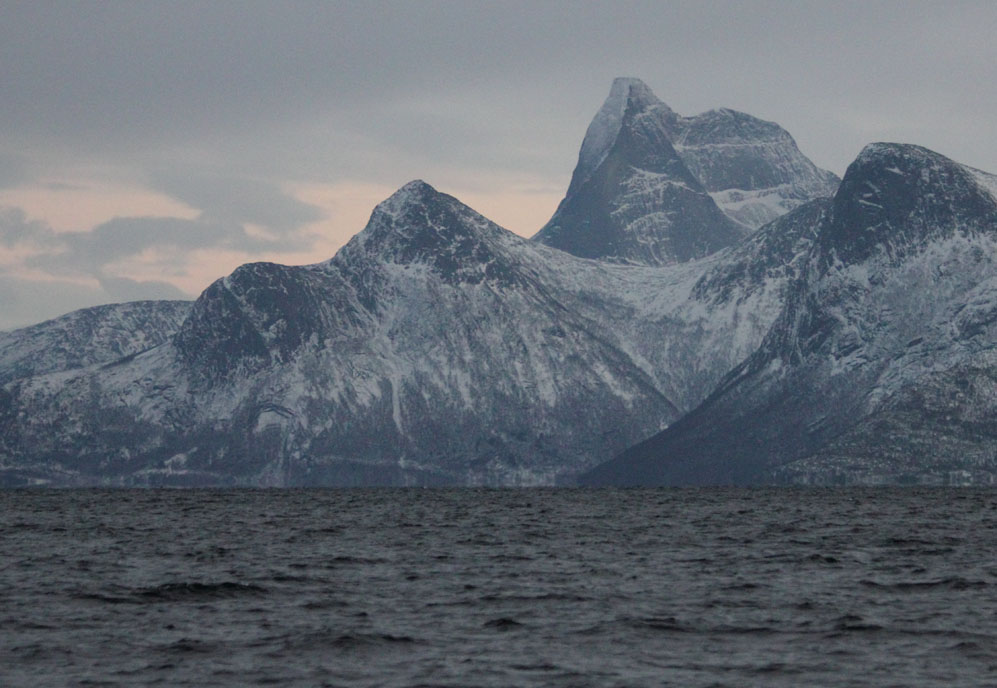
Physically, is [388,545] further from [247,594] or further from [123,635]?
[123,635]

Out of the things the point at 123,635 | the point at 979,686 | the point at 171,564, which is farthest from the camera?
the point at 171,564

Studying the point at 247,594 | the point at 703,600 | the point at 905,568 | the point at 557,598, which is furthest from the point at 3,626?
the point at 905,568

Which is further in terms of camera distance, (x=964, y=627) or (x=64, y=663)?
(x=964, y=627)

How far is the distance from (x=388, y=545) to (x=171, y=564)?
2615 centimetres

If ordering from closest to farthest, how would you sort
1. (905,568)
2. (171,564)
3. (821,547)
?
(905,568) < (171,564) < (821,547)

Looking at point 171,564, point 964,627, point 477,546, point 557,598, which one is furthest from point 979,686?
point 477,546

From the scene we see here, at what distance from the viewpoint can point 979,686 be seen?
5181cm

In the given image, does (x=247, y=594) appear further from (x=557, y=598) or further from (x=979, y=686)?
(x=979, y=686)

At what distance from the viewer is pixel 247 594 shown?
80.8 meters

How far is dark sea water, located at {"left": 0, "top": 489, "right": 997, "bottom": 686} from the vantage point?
5566 cm

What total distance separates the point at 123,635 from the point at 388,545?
6220 centimetres

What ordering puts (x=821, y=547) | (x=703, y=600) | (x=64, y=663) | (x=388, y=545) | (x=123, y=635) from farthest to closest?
(x=388, y=545) → (x=821, y=547) → (x=703, y=600) → (x=123, y=635) → (x=64, y=663)

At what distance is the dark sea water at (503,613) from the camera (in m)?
55.7

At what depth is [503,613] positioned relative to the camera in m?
72.2
